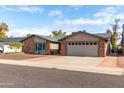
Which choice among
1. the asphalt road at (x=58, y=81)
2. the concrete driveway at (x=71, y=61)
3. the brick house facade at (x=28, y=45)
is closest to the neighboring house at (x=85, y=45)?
the concrete driveway at (x=71, y=61)

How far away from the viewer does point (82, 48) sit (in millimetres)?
28891

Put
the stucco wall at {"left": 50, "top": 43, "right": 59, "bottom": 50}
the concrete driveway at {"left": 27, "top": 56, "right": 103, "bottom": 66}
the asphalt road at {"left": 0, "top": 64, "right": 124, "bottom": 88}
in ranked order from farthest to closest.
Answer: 1. the stucco wall at {"left": 50, "top": 43, "right": 59, "bottom": 50}
2. the concrete driveway at {"left": 27, "top": 56, "right": 103, "bottom": 66}
3. the asphalt road at {"left": 0, "top": 64, "right": 124, "bottom": 88}

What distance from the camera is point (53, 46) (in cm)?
3466

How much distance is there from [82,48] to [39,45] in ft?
29.2

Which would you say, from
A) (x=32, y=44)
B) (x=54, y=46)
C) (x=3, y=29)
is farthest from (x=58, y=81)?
(x=3, y=29)

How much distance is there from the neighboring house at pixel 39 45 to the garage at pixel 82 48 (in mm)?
4857

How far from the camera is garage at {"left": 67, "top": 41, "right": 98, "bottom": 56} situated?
2812cm

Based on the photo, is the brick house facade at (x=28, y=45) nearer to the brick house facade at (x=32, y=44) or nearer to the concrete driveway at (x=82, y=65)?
the brick house facade at (x=32, y=44)

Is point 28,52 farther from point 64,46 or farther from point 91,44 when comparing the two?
point 91,44

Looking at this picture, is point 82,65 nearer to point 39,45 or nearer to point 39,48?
point 39,48

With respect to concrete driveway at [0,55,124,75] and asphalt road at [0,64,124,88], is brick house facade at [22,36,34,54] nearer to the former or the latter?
concrete driveway at [0,55,124,75]

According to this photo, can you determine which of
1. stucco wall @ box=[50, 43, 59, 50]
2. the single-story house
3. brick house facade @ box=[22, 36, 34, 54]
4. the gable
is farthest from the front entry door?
the gable
